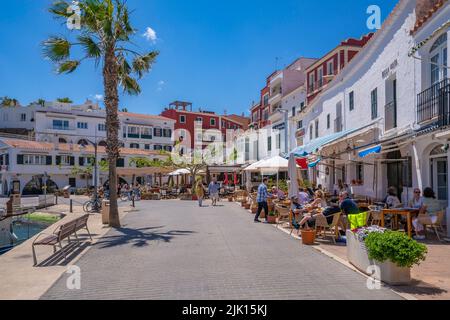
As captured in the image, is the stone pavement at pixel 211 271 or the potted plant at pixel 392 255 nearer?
the stone pavement at pixel 211 271

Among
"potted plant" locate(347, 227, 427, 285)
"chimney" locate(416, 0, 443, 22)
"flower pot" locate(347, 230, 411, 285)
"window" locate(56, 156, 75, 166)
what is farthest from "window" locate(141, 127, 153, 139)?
"potted plant" locate(347, 227, 427, 285)

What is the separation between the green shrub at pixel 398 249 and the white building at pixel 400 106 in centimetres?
454

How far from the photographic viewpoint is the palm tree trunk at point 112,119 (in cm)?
1502

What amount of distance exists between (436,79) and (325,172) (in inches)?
532

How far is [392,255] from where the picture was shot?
20.9ft

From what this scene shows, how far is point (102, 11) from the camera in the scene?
47.3 feet

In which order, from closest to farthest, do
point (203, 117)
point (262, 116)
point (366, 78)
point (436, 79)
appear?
point (436, 79)
point (366, 78)
point (262, 116)
point (203, 117)

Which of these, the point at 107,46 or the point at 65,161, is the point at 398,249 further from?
the point at 65,161

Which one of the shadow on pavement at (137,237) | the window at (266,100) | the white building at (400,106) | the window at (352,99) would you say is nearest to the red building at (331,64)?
the window at (352,99)

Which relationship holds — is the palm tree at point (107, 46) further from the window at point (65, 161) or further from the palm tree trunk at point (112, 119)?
the window at point (65, 161)

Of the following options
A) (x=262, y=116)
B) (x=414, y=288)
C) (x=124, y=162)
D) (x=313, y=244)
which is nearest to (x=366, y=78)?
(x=313, y=244)

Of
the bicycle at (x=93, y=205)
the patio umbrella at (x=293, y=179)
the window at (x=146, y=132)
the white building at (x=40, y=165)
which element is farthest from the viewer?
the window at (x=146, y=132)

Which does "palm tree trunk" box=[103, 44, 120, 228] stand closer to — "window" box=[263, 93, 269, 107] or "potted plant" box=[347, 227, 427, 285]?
"potted plant" box=[347, 227, 427, 285]
